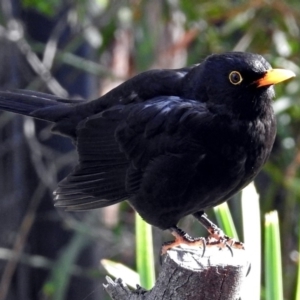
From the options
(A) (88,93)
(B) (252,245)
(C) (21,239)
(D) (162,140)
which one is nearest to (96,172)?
(D) (162,140)

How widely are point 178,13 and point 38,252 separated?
191 cm

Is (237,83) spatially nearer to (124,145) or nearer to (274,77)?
(274,77)

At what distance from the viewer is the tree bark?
2.07 meters

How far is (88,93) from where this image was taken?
4.95 metres

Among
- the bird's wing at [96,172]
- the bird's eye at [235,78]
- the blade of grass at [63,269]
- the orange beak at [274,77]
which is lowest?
the blade of grass at [63,269]

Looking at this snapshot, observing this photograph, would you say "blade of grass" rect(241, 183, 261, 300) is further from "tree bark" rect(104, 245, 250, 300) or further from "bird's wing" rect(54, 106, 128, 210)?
"bird's wing" rect(54, 106, 128, 210)

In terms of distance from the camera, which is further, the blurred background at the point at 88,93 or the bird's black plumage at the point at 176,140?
the blurred background at the point at 88,93

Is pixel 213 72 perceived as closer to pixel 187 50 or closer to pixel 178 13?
pixel 178 13

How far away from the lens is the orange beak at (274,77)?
7.83ft

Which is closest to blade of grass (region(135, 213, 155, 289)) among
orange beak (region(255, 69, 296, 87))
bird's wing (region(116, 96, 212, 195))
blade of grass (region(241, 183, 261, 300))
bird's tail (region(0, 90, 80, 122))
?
bird's wing (region(116, 96, 212, 195))

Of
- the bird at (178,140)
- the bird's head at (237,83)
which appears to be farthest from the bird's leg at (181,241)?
the bird's head at (237,83)

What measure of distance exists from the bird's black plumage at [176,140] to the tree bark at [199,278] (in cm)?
38

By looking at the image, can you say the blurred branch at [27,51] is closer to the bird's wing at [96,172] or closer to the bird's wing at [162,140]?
the bird's wing at [96,172]

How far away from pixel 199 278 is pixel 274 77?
733 mm
